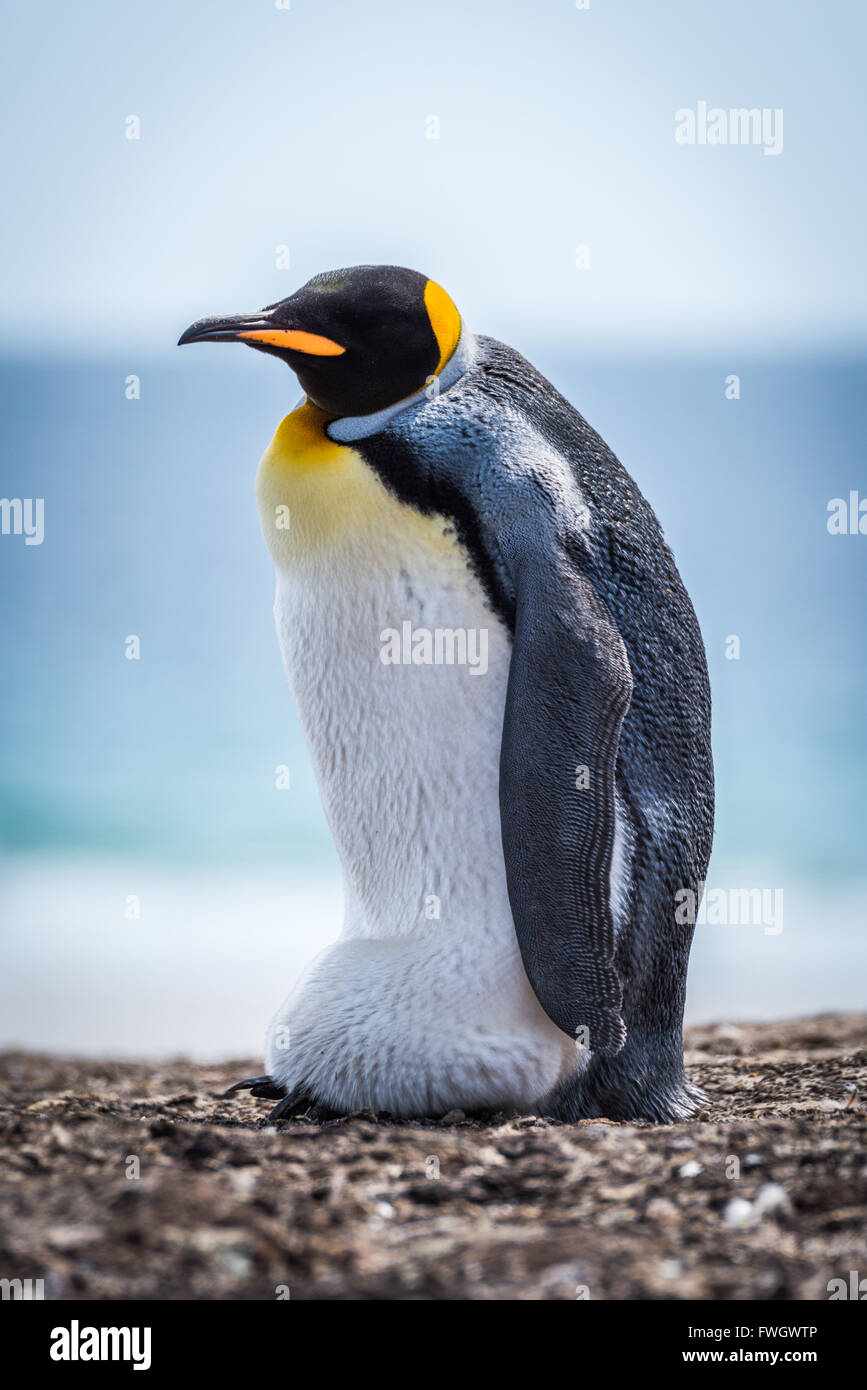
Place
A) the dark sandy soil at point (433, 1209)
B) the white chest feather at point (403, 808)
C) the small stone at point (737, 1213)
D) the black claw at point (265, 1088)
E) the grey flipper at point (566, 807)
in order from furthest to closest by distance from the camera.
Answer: the black claw at point (265, 1088), the white chest feather at point (403, 808), the grey flipper at point (566, 807), the small stone at point (737, 1213), the dark sandy soil at point (433, 1209)

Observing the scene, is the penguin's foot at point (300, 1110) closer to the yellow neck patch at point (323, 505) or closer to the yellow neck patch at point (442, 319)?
the yellow neck patch at point (323, 505)

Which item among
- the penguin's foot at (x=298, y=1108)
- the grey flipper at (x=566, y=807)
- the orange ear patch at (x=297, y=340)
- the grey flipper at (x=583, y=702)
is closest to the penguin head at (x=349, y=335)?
the orange ear patch at (x=297, y=340)

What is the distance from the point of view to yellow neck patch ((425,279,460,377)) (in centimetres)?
305

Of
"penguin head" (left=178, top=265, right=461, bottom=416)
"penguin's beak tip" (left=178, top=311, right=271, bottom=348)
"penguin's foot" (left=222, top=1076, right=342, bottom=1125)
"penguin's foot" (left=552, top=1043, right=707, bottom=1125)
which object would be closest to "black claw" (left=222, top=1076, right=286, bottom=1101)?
"penguin's foot" (left=222, top=1076, right=342, bottom=1125)

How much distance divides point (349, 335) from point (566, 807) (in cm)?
116

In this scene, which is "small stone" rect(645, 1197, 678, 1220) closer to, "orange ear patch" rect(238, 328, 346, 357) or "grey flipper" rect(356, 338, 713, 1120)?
"grey flipper" rect(356, 338, 713, 1120)

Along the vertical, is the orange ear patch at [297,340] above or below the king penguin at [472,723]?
above

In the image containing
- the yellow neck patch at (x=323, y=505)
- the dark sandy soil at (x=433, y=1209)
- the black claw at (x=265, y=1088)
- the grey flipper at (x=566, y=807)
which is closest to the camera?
the dark sandy soil at (x=433, y=1209)

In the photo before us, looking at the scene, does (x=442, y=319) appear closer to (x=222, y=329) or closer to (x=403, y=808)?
(x=222, y=329)

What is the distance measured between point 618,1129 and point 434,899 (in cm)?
66

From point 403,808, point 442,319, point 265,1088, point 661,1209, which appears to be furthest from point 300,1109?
point 442,319

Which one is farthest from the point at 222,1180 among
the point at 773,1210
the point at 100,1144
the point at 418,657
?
the point at 418,657

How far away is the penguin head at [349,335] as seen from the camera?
2949 mm
